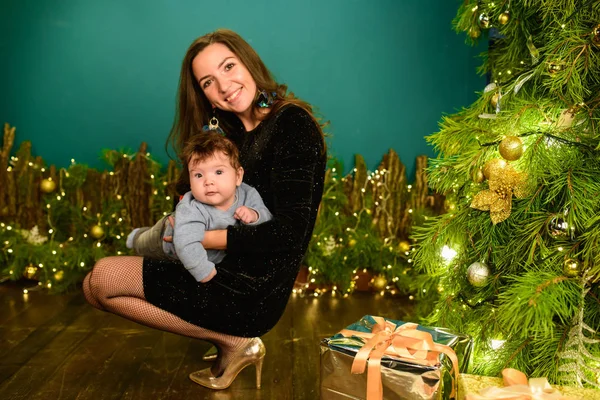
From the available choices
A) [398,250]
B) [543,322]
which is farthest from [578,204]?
[398,250]

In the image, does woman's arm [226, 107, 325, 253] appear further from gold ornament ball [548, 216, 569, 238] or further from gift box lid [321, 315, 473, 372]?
gold ornament ball [548, 216, 569, 238]

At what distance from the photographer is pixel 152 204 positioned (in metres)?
3.49

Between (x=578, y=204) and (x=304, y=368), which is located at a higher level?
(x=578, y=204)

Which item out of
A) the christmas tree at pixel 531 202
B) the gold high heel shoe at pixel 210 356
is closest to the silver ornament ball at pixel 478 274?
the christmas tree at pixel 531 202

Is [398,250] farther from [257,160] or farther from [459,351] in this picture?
[459,351]

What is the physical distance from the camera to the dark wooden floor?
221 cm

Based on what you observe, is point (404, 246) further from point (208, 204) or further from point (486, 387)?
point (486, 387)

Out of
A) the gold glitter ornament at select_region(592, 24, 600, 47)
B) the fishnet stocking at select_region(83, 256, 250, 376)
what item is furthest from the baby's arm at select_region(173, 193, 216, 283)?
the gold glitter ornament at select_region(592, 24, 600, 47)

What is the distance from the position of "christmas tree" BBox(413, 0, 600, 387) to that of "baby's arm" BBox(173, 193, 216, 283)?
705 millimetres

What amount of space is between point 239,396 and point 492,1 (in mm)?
1591

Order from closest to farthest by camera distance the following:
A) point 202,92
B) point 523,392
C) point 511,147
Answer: point 523,392 < point 511,147 < point 202,92

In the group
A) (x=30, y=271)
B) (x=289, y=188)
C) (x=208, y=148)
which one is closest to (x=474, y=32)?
(x=289, y=188)

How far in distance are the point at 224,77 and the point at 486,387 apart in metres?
1.32

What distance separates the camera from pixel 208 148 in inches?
78.8
